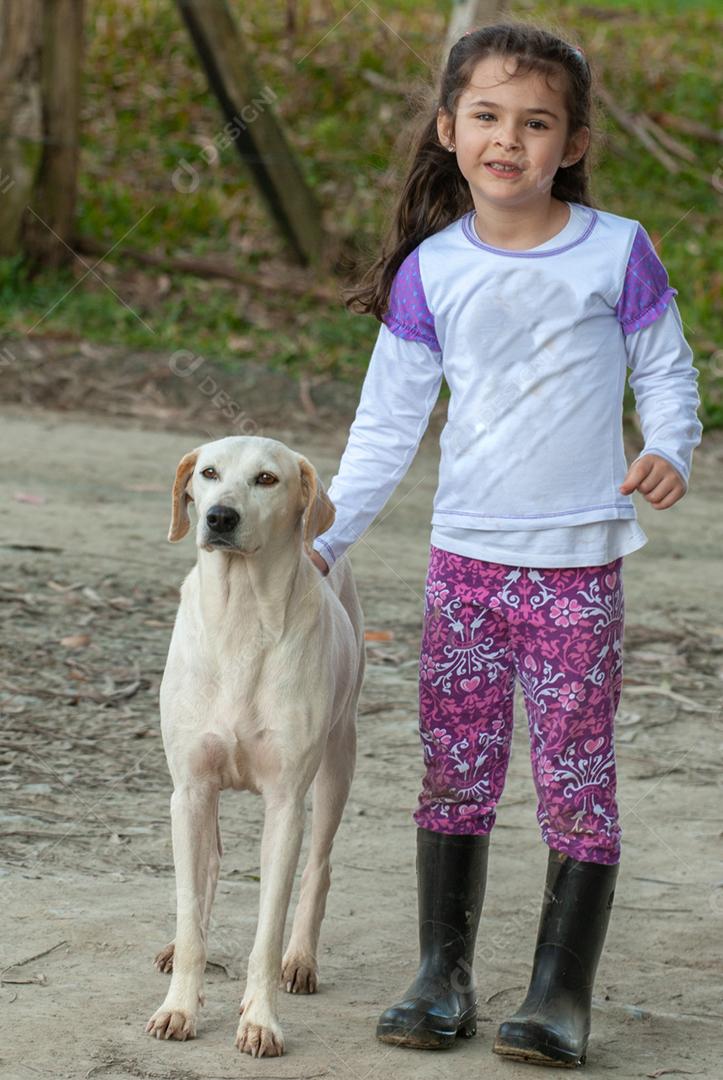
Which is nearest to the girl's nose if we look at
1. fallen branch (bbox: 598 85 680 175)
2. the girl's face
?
the girl's face

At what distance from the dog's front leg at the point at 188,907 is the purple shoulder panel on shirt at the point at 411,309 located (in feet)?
3.53

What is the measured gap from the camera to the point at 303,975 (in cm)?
356

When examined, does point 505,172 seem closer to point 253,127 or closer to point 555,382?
point 555,382

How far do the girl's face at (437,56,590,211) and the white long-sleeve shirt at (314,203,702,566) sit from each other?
0.13m

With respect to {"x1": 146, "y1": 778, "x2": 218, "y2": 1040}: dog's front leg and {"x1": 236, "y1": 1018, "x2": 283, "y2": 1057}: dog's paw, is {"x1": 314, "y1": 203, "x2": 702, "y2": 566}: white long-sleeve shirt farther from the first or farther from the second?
{"x1": 236, "y1": 1018, "x2": 283, "y2": 1057}: dog's paw

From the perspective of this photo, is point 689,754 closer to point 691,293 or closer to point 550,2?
point 691,293

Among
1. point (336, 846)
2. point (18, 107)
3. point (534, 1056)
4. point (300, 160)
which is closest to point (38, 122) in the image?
point (18, 107)

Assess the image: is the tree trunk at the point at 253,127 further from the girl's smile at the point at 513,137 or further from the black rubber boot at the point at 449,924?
the black rubber boot at the point at 449,924

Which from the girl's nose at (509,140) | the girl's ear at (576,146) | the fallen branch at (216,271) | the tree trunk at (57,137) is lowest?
the girl's nose at (509,140)

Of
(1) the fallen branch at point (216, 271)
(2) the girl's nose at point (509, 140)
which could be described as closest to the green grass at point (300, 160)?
(1) the fallen branch at point (216, 271)

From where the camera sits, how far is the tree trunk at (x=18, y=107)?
38.5 ft

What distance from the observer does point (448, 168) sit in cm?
352

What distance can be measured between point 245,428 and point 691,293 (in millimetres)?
4752

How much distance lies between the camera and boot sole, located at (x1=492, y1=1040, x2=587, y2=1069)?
10.5 ft
